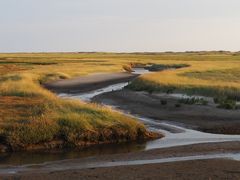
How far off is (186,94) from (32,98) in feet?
52.1

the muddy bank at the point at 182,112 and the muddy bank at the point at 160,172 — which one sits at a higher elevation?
A: the muddy bank at the point at 160,172

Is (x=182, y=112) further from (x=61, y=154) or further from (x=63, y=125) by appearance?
(x=61, y=154)

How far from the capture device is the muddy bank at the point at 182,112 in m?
30.2

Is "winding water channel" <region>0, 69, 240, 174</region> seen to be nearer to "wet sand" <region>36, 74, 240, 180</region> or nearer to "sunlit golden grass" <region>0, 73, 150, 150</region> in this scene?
"wet sand" <region>36, 74, 240, 180</region>

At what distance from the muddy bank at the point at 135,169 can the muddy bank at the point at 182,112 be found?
9.61 meters

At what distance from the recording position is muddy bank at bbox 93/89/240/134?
30.2m

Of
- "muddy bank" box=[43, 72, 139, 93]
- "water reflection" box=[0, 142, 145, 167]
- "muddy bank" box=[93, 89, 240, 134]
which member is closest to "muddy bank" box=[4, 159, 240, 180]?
"water reflection" box=[0, 142, 145, 167]

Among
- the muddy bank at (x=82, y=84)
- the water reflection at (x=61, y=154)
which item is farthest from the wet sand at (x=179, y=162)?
the muddy bank at (x=82, y=84)

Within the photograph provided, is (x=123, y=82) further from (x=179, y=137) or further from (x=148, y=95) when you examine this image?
(x=179, y=137)

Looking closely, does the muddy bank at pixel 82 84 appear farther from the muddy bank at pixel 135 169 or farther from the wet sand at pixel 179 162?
the muddy bank at pixel 135 169

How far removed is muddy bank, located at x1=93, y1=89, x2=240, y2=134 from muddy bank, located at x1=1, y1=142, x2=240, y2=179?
31.5 ft

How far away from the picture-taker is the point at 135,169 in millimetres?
17141

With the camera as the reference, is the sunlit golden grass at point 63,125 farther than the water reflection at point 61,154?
Yes

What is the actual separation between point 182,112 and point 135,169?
1832 cm
